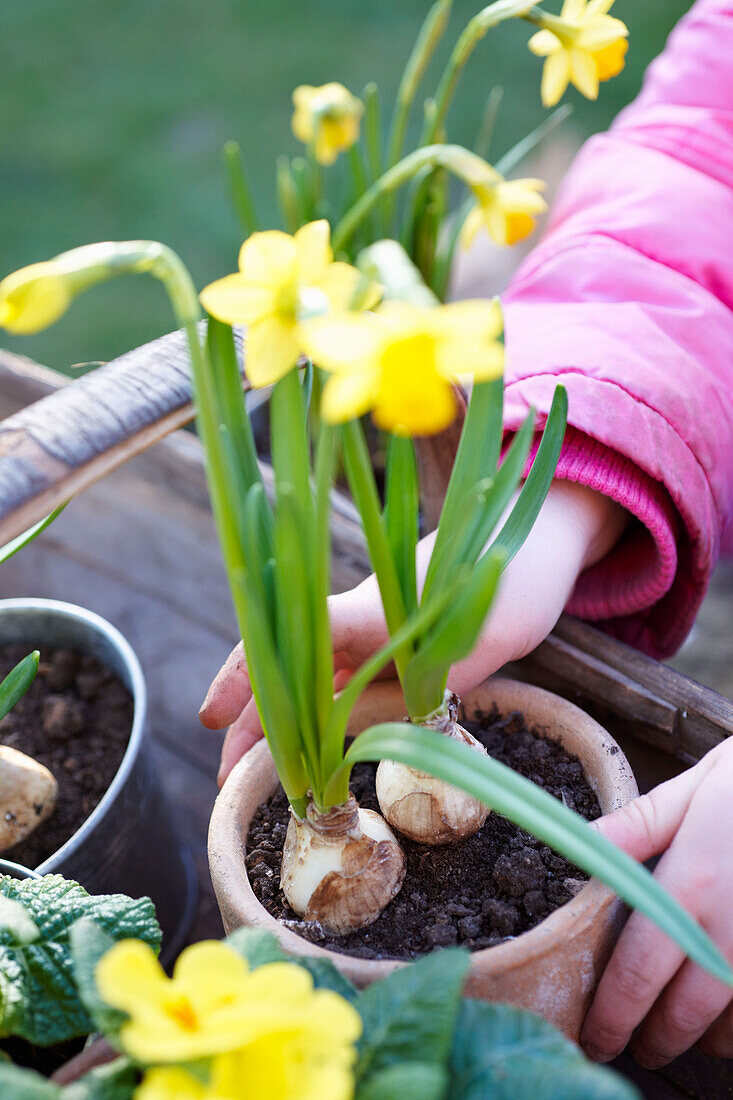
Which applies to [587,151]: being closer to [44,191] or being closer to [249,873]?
[249,873]

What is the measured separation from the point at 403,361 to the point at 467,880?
1.08ft

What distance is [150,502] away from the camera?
93 centimetres

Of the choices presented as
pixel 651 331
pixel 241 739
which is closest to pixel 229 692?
pixel 241 739

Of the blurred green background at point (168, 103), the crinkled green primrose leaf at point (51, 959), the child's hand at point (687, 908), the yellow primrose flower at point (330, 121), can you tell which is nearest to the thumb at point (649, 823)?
the child's hand at point (687, 908)

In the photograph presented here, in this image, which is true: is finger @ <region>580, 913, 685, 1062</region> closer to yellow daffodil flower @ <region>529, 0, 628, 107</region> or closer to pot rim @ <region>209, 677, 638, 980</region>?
pot rim @ <region>209, 677, 638, 980</region>

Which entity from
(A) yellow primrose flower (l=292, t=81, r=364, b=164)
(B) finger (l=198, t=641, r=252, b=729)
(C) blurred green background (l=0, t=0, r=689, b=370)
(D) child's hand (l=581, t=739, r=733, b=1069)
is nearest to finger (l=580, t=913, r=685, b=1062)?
(D) child's hand (l=581, t=739, r=733, b=1069)

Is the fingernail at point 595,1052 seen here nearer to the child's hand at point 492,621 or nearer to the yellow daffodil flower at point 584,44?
the child's hand at point 492,621

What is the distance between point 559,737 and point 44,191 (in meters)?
1.78

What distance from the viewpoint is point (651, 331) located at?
69 cm

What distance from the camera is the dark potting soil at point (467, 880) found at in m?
0.46

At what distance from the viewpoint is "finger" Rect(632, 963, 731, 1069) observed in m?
0.45

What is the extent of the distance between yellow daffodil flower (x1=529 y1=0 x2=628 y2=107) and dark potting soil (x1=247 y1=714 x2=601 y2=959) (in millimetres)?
394

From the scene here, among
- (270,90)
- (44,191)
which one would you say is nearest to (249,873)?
(44,191)

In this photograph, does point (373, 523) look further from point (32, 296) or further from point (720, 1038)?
point (720, 1038)
